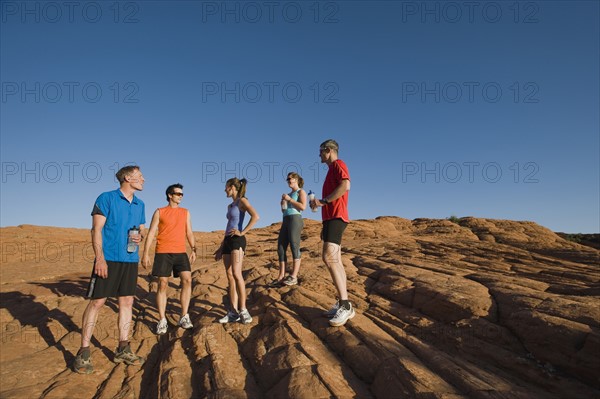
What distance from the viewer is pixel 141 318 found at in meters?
6.98

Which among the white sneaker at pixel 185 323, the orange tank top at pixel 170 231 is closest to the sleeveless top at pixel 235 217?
the orange tank top at pixel 170 231

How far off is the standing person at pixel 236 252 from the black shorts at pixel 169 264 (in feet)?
2.38

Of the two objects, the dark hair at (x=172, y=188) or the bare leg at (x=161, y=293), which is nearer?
the bare leg at (x=161, y=293)

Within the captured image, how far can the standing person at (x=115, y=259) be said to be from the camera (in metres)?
4.86

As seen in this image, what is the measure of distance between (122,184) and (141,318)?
319 cm

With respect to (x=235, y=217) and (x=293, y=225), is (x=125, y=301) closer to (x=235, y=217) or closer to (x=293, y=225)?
(x=235, y=217)

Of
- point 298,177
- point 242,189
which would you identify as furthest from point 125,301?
point 298,177

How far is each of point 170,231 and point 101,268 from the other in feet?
4.65

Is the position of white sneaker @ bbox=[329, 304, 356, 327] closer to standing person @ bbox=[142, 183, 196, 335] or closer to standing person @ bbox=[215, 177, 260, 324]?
standing person @ bbox=[215, 177, 260, 324]

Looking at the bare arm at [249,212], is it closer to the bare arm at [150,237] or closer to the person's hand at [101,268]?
the bare arm at [150,237]

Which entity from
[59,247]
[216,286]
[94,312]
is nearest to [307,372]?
[94,312]

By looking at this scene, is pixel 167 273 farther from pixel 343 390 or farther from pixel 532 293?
pixel 532 293

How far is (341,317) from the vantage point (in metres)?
4.96

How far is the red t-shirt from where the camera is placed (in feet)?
17.0
